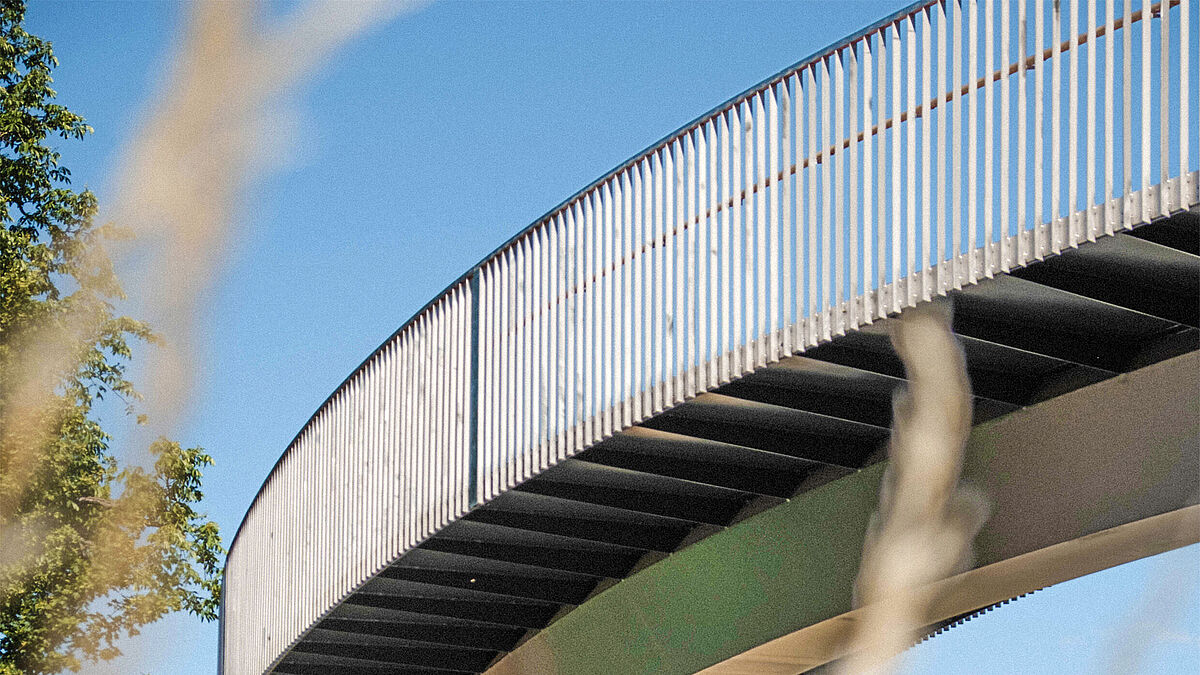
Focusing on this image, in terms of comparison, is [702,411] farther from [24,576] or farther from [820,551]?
[24,576]

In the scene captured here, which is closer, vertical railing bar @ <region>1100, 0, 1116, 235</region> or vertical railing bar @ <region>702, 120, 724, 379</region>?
vertical railing bar @ <region>1100, 0, 1116, 235</region>

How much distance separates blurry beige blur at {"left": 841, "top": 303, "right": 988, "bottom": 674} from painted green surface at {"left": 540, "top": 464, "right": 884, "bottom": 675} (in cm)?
21

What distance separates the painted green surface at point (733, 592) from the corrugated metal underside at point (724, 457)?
0.18 meters

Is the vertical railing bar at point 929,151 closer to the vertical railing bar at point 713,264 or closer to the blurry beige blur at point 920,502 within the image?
the blurry beige blur at point 920,502

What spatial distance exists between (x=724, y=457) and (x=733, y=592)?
4.24 ft

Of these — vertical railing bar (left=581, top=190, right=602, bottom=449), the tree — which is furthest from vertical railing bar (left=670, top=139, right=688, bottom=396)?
the tree

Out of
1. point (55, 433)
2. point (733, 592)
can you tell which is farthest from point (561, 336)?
point (55, 433)

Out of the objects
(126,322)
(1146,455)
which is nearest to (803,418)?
(1146,455)

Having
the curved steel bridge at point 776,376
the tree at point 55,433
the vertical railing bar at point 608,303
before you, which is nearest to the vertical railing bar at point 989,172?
the curved steel bridge at point 776,376

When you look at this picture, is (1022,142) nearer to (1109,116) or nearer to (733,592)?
(1109,116)

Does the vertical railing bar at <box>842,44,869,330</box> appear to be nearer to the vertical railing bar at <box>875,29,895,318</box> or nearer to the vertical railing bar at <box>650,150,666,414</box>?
the vertical railing bar at <box>875,29,895,318</box>

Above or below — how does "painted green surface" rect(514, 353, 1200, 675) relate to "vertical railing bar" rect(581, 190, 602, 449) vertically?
below

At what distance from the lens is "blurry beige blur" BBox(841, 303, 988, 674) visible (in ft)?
37.0

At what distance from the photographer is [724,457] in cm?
1296
